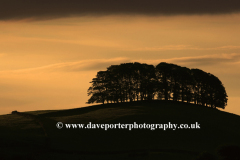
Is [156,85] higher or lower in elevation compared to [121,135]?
higher

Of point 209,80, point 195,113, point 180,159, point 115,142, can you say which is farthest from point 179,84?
point 180,159

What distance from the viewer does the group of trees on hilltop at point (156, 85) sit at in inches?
4633

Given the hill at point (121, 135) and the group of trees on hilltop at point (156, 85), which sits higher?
the group of trees on hilltop at point (156, 85)

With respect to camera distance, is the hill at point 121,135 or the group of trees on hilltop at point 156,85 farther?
the group of trees on hilltop at point 156,85

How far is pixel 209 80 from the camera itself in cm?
12331

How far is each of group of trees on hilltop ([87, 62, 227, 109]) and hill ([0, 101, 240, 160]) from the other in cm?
1094

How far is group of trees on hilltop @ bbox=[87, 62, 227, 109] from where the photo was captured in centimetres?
11769

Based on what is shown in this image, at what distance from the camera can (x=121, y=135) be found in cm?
7506

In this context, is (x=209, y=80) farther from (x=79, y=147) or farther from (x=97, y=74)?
(x=79, y=147)

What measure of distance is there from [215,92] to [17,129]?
221 feet

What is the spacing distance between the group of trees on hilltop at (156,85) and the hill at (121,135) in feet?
Result: 35.9

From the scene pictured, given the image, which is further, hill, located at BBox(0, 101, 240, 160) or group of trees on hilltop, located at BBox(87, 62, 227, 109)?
group of trees on hilltop, located at BBox(87, 62, 227, 109)

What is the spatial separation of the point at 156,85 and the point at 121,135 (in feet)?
149

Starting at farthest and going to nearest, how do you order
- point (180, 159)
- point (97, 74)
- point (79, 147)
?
point (97, 74), point (79, 147), point (180, 159)
